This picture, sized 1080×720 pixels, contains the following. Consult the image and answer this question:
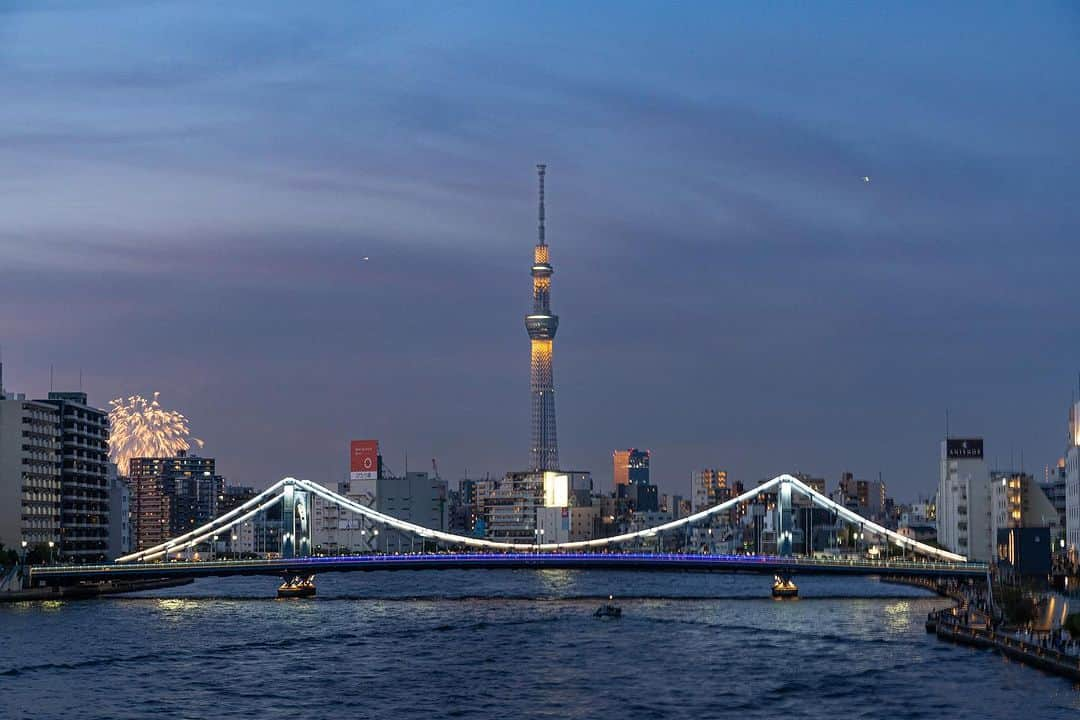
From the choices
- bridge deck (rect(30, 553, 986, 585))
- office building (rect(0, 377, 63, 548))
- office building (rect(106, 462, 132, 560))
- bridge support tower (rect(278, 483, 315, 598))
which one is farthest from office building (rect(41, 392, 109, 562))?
bridge deck (rect(30, 553, 986, 585))

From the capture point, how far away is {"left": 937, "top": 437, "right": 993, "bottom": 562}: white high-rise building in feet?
506

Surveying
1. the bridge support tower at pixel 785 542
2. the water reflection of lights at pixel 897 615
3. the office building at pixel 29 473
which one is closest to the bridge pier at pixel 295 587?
the office building at pixel 29 473

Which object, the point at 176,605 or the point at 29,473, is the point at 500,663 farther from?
the point at 29,473

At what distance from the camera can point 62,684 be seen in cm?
6512

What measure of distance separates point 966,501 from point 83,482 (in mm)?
76611

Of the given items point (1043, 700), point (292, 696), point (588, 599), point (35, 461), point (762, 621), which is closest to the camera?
point (1043, 700)

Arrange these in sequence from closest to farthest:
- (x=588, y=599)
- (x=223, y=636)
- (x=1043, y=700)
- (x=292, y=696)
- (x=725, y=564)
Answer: (x=1043, y=700), (x=292, y=696), (x=223, y=636), (x=725, y=564), (x=588, y=599)

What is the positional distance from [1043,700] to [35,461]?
93.4 m

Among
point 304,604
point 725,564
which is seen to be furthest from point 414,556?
point 725,564

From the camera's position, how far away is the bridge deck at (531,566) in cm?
10356

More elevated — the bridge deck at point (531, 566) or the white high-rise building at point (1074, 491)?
the white high-rise building at point (1074, 491)

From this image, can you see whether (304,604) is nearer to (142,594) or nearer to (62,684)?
(142,594)

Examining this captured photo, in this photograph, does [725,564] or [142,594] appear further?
[142,594]

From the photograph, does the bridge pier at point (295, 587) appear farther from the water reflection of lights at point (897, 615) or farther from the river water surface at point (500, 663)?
the water reflection of lights at point (897, 615)
